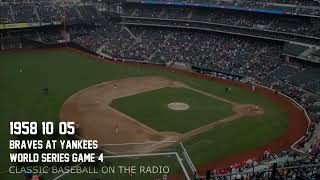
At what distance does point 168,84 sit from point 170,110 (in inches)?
492

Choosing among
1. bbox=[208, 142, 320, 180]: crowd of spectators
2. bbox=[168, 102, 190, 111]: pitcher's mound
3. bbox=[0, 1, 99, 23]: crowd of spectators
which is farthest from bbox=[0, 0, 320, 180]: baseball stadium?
bbox=[168, 102, 190, 111]: pitcher's mound

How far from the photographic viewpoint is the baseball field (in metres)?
39.0

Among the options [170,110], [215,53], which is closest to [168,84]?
[170,110]

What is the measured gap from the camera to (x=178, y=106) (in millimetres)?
49250

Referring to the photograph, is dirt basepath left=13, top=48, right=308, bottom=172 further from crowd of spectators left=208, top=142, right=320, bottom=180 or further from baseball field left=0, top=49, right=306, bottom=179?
crowd of spectators left=208, top=142, right=320, bottom=180

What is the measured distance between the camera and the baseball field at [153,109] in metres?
39.0

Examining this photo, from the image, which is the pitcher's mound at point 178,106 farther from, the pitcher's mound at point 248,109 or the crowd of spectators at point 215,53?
the crowd of spectators at point 215,53

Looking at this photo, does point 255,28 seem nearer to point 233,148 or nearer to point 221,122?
point 221,122

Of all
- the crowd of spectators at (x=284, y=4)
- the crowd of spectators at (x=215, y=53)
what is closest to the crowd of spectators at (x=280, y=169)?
the crowd of spectators at (x=215, y=53)

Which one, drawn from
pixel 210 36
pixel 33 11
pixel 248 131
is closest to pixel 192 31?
pixel 210 36

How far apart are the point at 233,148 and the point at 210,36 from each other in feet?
136

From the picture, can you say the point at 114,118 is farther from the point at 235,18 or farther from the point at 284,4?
the point at 284,4

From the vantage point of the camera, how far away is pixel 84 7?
9181 centimetres

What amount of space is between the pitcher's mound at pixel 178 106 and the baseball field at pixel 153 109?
116 mm
